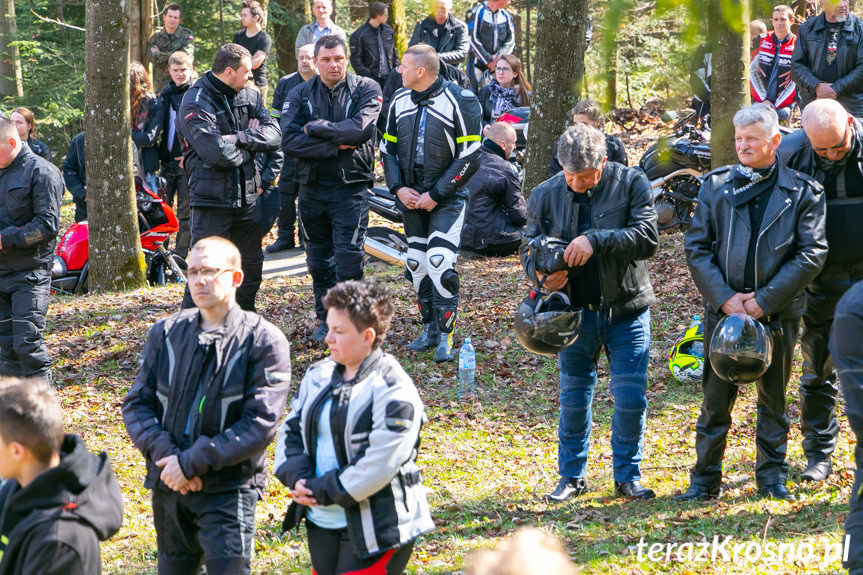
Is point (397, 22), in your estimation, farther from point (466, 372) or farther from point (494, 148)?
point (466, 372)

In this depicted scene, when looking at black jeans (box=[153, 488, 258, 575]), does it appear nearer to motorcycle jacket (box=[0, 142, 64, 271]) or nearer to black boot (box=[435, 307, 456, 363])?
motorcycle jacket (box=[0, 142, 64, 271])

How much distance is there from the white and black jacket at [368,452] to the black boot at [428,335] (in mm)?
5000

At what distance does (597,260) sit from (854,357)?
2.33 m

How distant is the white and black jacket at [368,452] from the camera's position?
152 inches

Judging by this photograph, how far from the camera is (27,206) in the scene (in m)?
7.79

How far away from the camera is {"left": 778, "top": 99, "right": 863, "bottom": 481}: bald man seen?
19.3 ft

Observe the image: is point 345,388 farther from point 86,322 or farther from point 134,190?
point 134,190

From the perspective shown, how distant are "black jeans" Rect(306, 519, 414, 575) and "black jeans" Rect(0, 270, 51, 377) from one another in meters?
4.70

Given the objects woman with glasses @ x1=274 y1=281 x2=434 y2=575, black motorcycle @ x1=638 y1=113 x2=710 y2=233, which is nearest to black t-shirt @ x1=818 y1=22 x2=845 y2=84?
black motorcycle @ x1=638 y1=113 x2=710 y2=233

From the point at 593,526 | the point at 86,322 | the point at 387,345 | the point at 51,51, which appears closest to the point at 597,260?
the point at 593,526

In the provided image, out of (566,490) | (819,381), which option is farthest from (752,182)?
(566,490)

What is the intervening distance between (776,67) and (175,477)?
11.5m

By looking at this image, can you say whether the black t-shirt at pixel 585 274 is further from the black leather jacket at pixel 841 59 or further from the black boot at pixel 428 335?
the black leather jacket at pixel 841 59

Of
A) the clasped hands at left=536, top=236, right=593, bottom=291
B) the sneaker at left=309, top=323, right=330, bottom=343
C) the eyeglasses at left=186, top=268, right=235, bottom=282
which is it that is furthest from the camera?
the sneaker at left=309, top=323, right=330, bottom=343
